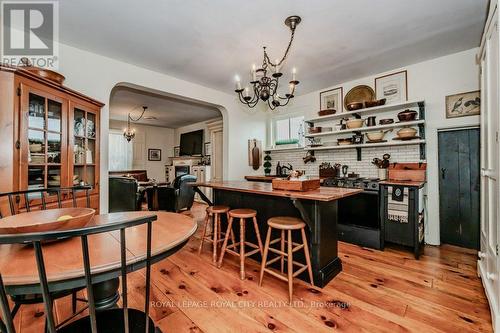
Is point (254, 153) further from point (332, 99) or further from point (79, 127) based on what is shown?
point (79, 127)

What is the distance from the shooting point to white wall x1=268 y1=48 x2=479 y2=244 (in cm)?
296

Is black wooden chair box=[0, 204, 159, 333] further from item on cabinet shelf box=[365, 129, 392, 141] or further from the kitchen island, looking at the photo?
item on cabinet shelf box=[365, 129, 392, 141]

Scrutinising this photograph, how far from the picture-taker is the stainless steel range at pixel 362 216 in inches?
120

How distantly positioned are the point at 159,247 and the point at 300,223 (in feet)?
4.47

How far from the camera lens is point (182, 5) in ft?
6.77

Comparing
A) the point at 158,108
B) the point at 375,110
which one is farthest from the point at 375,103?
the point at 158,108

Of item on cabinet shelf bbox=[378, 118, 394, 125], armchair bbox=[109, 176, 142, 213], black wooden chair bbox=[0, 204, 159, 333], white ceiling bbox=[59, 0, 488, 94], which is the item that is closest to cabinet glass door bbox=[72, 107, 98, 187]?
white ceiling bbox=[59, 0, 488, 94]

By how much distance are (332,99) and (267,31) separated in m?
2.22

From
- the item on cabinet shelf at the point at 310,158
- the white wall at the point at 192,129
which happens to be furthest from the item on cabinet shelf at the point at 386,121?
the white wall at the point at 192,129

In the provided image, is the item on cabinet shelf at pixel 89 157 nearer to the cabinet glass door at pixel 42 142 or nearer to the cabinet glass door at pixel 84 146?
the cabinet glass door at pixel 84 146

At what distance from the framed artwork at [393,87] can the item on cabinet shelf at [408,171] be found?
0.95 meters

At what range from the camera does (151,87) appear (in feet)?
11.4

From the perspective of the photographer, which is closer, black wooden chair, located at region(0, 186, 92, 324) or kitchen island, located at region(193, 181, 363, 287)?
black wooden chair, located at region(0, 186, 92, 324)

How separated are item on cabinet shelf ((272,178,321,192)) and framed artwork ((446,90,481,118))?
7.66 ft
